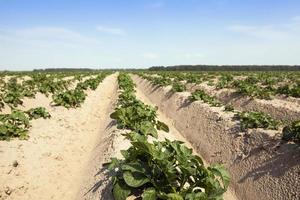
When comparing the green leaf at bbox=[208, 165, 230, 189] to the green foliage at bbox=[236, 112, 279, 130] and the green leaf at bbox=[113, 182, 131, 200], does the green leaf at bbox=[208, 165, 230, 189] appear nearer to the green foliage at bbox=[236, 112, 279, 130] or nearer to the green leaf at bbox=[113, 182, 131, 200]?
the green leaf at bbox=[113, 182, 131, 200]

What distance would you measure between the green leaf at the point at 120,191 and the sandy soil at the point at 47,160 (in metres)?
2.86

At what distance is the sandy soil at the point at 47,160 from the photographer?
834cm

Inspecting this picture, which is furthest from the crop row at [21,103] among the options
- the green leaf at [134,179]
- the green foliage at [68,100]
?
the green leaf at [134,179]

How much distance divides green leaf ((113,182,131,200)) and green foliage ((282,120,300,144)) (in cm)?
478

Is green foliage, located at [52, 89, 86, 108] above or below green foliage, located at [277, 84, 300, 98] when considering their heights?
below

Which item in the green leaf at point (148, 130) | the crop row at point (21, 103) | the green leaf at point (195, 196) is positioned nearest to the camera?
the green leaf at point (195, 196)

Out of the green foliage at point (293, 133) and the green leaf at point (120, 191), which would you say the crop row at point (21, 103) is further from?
the green foliage at point (293, 133)

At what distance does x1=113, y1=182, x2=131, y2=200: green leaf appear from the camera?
570cm

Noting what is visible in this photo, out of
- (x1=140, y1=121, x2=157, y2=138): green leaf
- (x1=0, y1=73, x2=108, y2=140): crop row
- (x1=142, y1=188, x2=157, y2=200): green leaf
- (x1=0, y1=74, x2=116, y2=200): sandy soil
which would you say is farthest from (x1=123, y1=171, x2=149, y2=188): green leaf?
(x1=0, y1=73, x2=108, y2=140): crop row

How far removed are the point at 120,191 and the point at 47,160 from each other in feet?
15.9

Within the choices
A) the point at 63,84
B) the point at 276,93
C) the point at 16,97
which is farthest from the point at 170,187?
the point at 63,84

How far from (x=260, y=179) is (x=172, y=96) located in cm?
1402

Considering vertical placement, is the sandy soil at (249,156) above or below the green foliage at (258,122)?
below

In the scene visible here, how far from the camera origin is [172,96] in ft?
73.6
